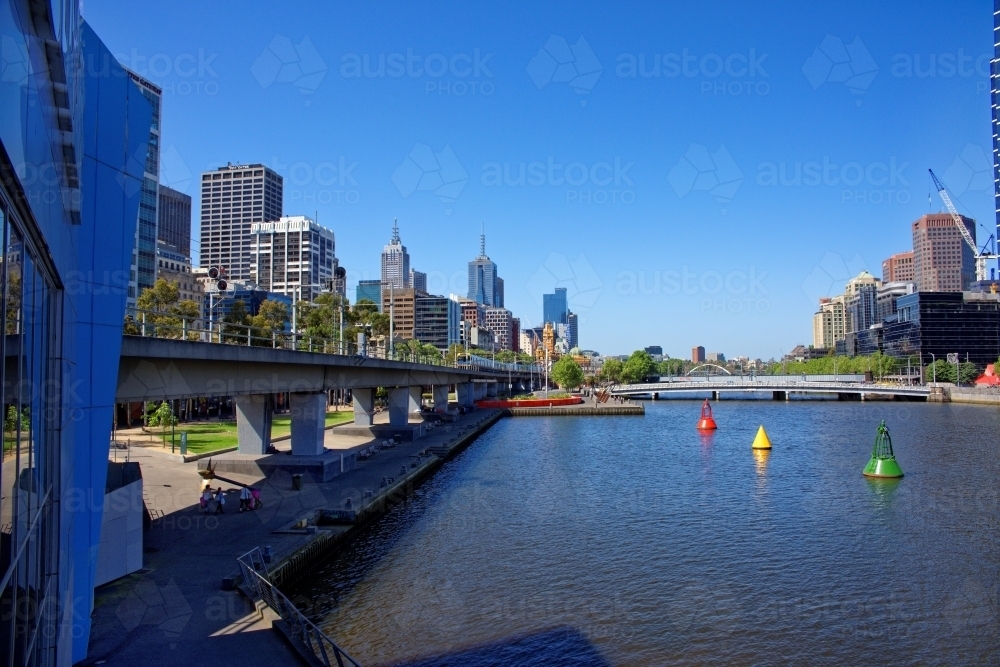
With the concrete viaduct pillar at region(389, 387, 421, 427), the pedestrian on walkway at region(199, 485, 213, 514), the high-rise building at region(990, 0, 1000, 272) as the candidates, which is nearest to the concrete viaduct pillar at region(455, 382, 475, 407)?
the concrete viaduct pillar at region(389, 387, 421, 427)

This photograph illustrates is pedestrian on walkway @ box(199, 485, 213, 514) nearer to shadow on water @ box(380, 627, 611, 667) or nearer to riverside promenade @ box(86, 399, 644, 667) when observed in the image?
riverside promenade @ box(86, 399, 644, 667)

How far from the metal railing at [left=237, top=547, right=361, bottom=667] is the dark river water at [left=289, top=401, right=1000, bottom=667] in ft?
4.80

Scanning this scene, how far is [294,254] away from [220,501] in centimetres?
11139

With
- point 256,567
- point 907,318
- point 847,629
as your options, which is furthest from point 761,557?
point 907,318

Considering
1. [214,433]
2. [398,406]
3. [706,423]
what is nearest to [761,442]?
[706,423]

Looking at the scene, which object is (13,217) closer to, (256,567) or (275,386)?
(256,567)

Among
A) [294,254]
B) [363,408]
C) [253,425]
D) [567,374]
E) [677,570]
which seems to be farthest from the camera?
[567,374]

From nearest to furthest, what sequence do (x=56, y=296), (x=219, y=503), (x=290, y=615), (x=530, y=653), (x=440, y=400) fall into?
(x=56, y=296)
(x=290, y=615)
(x=530, y=653)
(x=219, y=503)
(x=440, y=400)

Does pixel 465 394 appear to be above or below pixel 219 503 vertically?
above

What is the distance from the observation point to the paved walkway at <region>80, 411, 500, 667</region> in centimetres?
1352

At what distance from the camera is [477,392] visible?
118m

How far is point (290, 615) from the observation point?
1551 cm

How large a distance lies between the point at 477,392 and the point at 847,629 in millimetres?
100914

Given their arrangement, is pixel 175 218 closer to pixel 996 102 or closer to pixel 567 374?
pixel 567 374
